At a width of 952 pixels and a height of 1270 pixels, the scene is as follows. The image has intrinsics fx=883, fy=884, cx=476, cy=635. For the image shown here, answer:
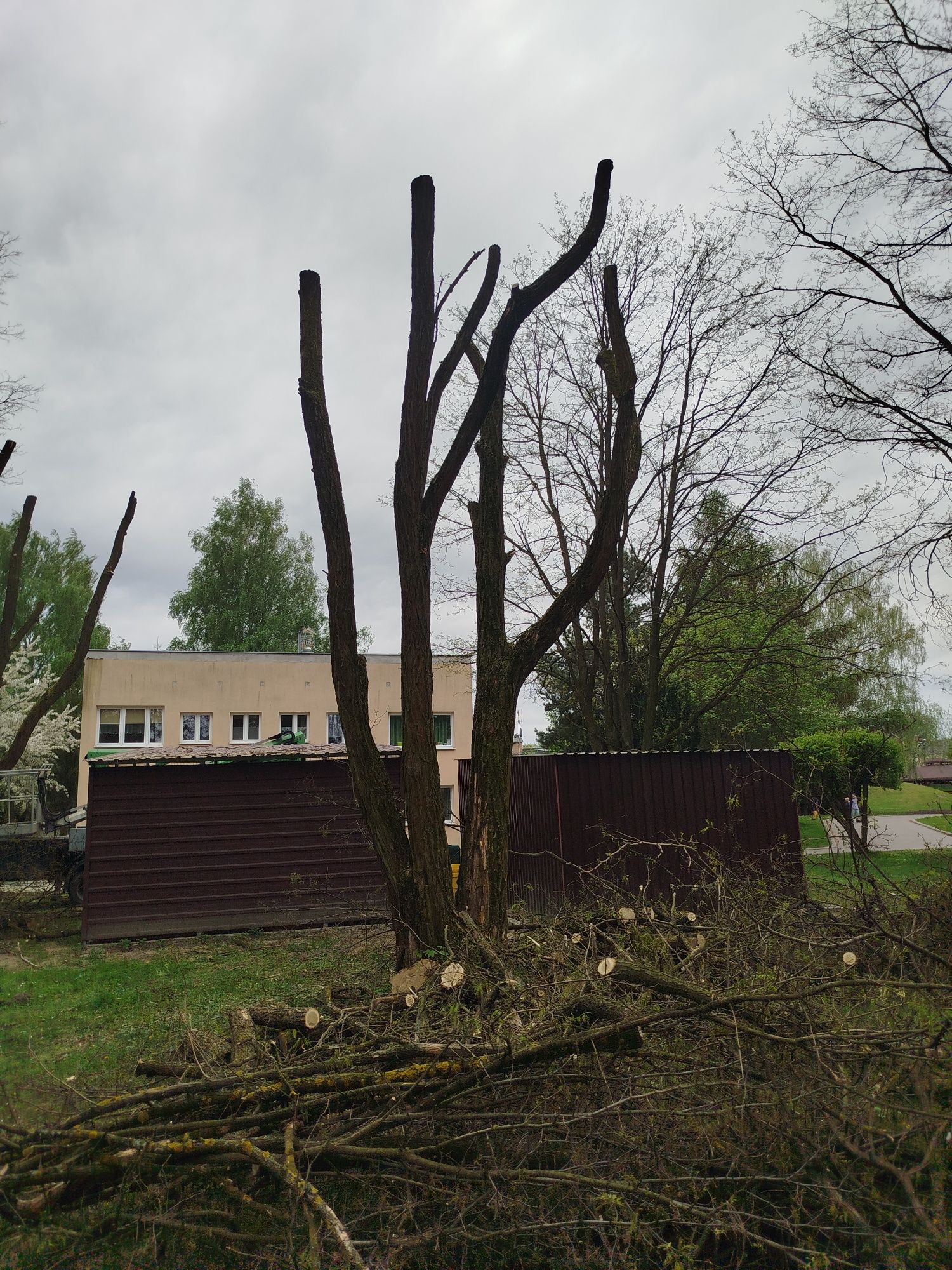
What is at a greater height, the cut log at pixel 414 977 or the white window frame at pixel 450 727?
the white window frame at pixel 450 727

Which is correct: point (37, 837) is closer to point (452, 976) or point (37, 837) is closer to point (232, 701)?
point (232, 701)

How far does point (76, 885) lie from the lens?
14633mm

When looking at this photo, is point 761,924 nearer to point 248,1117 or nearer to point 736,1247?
point 736,1247

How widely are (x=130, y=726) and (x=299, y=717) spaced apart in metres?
4.54

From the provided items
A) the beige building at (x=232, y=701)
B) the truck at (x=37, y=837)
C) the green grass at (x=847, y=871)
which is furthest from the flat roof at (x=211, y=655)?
the green grass at (x=847, y=871)

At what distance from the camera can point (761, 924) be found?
4758 mm

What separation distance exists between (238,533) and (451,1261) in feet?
120

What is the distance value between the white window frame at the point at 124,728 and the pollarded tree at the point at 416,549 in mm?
18653

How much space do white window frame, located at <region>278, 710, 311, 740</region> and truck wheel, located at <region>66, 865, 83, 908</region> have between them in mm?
10160

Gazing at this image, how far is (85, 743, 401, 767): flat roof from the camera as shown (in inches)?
477

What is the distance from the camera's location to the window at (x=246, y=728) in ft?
81.4

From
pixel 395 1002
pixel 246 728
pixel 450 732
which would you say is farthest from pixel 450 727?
pixel 395 1002

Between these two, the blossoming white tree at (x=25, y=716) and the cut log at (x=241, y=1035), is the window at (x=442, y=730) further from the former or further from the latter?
the cut log at (x=241, y=1035)

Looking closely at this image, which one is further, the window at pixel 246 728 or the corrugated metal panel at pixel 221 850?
the window at pixel 246 728
